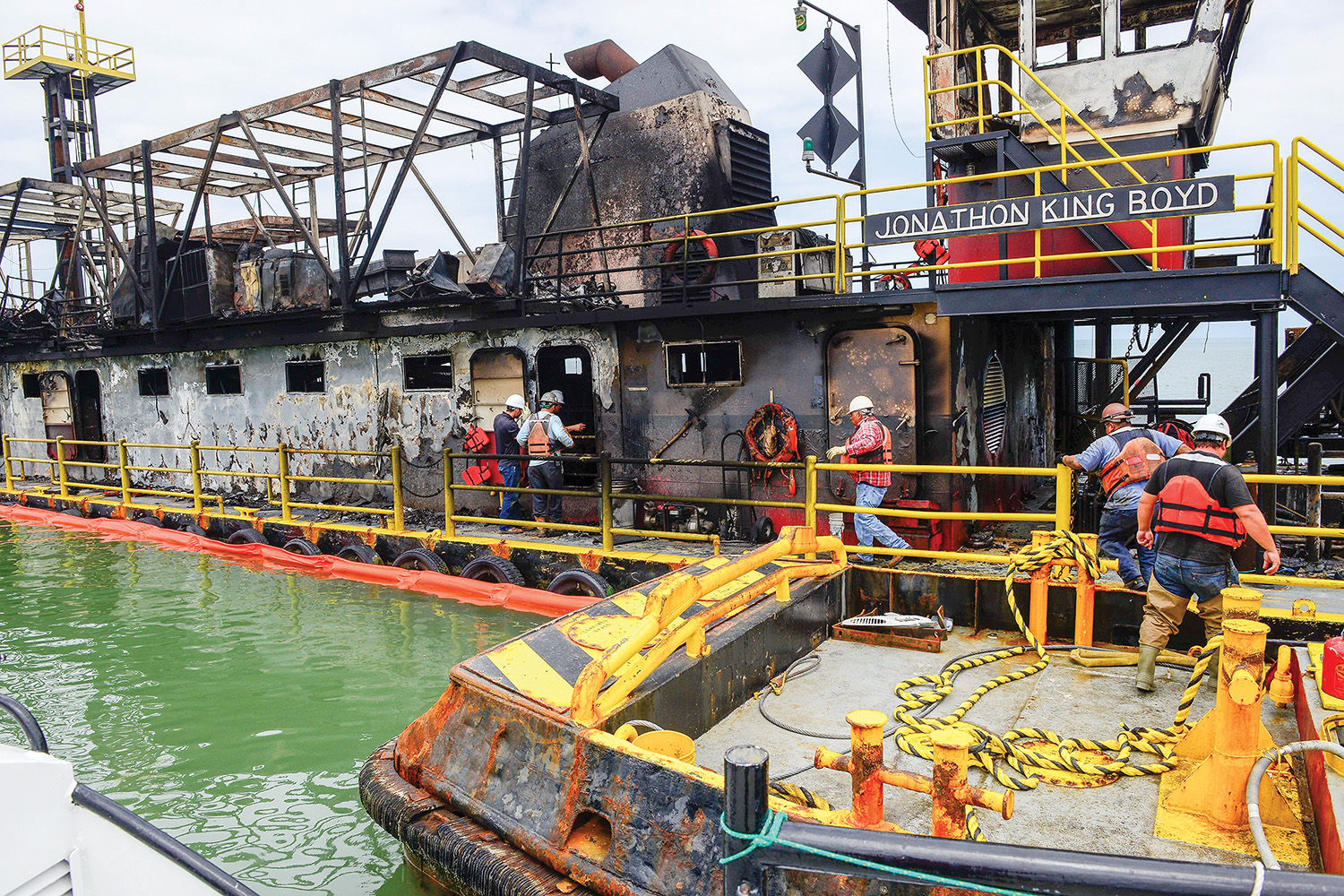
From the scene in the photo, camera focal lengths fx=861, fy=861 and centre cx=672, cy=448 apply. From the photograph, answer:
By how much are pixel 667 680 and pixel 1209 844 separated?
2.52 meters

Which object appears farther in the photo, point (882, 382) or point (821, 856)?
point (882, 382)

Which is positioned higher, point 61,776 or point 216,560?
point 61,776

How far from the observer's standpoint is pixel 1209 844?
12.0 ft

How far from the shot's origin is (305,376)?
14719 mm

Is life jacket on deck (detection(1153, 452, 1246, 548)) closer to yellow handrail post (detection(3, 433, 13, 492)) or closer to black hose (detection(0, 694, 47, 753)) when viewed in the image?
black hose (detection(0, 694, 47, 753))

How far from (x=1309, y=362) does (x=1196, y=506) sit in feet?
20.4

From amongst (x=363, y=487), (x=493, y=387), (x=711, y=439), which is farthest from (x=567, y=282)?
(x=711, y=439)

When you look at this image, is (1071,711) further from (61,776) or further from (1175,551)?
(61,776)

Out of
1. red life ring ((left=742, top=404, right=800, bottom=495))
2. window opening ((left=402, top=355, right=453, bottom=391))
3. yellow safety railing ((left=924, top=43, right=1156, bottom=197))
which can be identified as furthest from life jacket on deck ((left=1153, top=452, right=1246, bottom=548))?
window opening ((left=402, top=355, right=453, bottom=391))

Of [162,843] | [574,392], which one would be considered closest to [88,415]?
[574,392]

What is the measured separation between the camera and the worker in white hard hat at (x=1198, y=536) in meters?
5.16

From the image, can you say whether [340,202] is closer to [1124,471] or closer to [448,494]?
[448,494]

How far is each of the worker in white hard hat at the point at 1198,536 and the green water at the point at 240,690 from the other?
4726mm

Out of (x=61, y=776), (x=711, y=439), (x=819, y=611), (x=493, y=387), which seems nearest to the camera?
(x=61, y=776)
